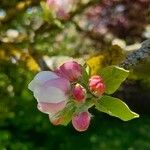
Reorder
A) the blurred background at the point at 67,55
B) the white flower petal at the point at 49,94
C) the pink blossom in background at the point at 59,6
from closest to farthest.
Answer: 1. the white flower petal at the point at 49,94
2. the pink blossom in background at the point at 59,6
3. the blurred background at the point at 67,55

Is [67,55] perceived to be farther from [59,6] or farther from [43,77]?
[43,77]

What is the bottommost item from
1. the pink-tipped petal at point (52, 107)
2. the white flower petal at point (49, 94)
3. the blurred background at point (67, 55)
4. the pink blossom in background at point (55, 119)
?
the blurred background at point (67, 55)

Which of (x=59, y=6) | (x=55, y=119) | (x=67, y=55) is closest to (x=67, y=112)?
(x=55, y=119)

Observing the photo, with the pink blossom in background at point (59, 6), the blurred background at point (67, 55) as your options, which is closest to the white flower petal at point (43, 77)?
the blurred background at point (67, 55)

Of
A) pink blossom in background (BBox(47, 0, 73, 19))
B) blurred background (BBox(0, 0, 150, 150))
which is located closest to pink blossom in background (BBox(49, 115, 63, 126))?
blurred background (BBox(0, 0, 150, 150))

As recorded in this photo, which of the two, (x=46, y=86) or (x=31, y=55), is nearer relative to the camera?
(x=46, y=86)

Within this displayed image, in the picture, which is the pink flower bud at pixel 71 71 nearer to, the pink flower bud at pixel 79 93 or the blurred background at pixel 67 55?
the pink flower bud at pixel 79 93

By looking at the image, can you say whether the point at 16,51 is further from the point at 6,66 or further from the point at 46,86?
the point at 46,86

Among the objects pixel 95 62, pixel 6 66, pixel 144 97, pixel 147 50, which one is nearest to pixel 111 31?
pixel 144 97
